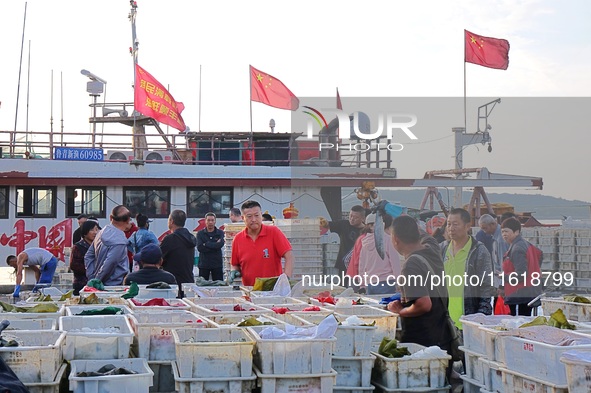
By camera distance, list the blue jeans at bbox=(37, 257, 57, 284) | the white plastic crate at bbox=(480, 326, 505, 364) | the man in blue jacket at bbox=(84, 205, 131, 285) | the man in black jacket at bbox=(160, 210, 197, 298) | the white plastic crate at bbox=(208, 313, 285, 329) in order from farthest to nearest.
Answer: the blue jeans at bbox=(37, 257, 57, 284)
the man in black jacket at bbox=(160, 210, 197, 298)
the man in blue jacket at bbox=(84, 205, 131, 285)
the white plastic crate at bbox=(208, 313, 285, 329)
the white plastic crate at bbox=(480, 326, 505, 364)

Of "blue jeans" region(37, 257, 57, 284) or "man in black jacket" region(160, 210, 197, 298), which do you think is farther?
"blue jeans" region(37, 257, 57, 284)

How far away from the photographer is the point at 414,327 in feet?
19.4

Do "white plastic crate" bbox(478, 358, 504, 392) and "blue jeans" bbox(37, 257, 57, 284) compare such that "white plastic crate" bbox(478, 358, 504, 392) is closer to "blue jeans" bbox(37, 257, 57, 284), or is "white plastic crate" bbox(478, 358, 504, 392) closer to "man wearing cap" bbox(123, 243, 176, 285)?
"man wearing cap" bbox(123, 243, 176, 285)

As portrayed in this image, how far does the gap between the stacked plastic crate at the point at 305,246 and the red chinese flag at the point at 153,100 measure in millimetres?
9574

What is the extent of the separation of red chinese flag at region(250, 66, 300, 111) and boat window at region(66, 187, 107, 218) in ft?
19.3

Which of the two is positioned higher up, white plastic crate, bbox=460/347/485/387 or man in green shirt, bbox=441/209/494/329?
man in green shirt, bbox=441/209/494/329

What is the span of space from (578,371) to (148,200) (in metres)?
16.8

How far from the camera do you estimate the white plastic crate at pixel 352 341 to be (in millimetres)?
5070

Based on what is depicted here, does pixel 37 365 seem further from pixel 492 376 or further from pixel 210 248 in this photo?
pixel 210 248

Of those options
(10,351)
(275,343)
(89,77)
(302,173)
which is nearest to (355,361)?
(275,343)

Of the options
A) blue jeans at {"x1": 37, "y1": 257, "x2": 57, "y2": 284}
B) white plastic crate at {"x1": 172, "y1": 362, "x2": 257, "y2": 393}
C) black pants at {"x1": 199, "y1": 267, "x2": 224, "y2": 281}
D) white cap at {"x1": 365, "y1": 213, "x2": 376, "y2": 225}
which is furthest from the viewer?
black pants at {"x1": 199, "y1": 267, "x2": 224, "y2": 281}

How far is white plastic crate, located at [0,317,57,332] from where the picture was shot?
5.46 m

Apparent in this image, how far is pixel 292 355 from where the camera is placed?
178 inches

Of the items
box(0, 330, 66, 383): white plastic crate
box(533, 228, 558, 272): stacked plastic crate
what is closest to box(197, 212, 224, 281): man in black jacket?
box(533, 228, 558, 272): stacked plastic crate
